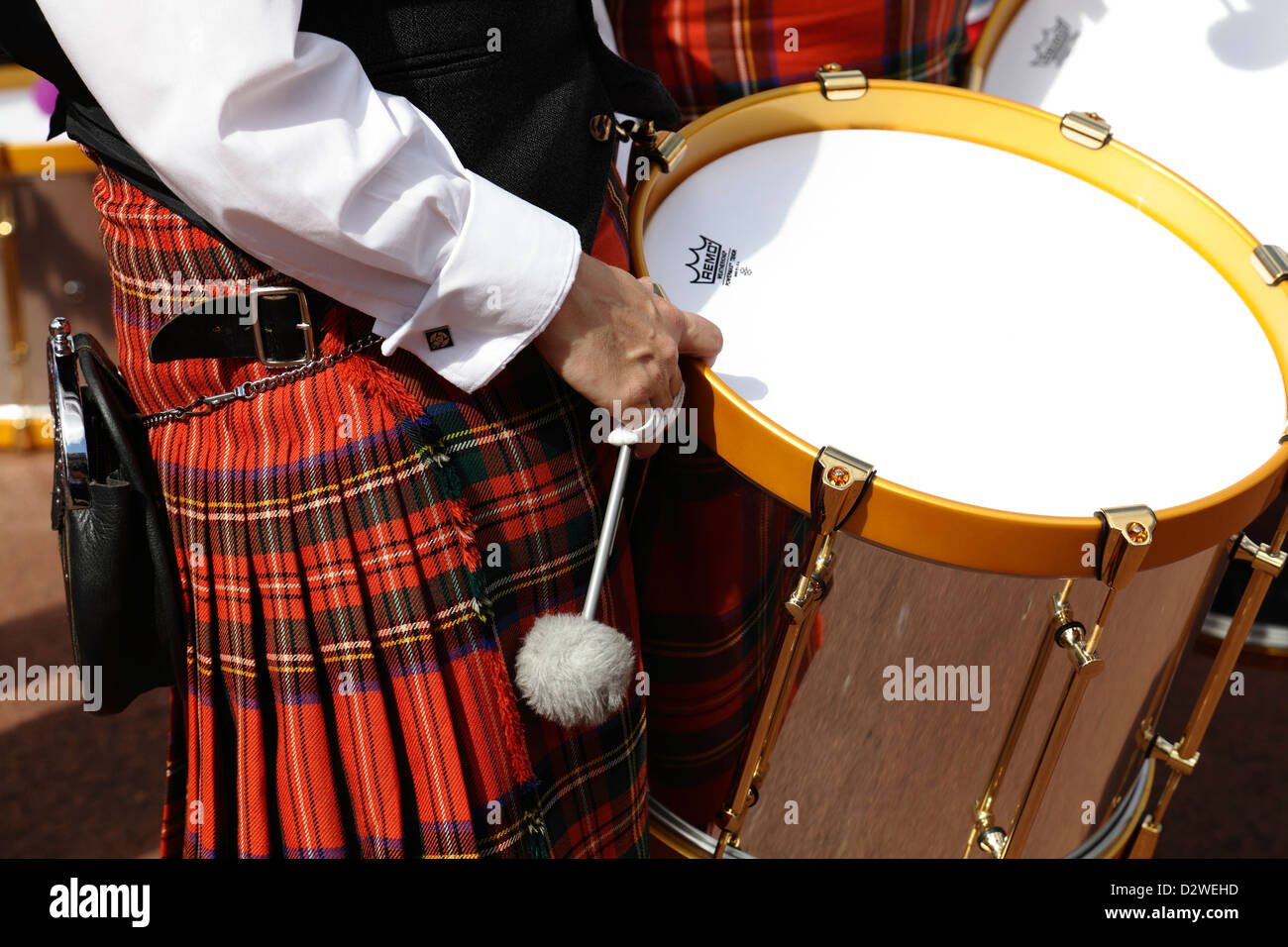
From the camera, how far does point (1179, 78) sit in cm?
129

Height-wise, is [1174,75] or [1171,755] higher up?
[1174,75]

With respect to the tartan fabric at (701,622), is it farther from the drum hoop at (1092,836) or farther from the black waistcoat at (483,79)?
the black waistcoat at (483,79)

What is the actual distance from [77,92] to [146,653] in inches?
17.5

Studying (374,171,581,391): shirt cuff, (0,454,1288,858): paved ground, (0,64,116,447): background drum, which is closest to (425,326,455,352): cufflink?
(374,171,581,391): shirt cuff

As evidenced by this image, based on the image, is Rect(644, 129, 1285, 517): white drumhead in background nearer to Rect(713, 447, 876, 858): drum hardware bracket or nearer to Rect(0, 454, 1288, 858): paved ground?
Rect(713, 447, 876, 858): drum hardware bracket

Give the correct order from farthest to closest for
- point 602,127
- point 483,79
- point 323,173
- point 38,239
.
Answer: point 38,239, point 602,127, point 483,79, point 323,173

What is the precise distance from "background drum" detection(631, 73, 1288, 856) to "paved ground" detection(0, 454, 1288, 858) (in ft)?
2.20

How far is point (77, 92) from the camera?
0.74 metres

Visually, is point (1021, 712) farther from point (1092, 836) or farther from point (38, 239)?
point (38, 239)

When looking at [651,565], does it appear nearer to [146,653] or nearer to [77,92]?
[146,653]

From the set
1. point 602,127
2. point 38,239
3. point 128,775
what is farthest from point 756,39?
point 38,239

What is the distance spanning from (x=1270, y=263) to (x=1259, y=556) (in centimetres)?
26

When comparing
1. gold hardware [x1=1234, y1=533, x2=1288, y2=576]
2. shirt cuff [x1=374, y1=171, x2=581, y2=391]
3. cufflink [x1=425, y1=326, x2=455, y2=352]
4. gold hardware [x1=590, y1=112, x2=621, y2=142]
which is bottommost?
gold hardware [x1=1234, y1=533, x2=1288, y2=576]

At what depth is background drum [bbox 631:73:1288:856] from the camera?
31.5 inches
